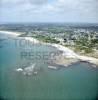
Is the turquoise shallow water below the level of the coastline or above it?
below

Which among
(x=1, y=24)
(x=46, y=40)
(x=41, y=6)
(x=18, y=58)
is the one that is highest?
(x=41, y=6)

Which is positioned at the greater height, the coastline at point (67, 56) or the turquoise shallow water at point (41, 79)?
the coastline at point (67, 56)

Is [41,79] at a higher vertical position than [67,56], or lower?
lower

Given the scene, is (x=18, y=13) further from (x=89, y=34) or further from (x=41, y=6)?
(x=89, y=34)

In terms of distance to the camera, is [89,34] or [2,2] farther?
[89,34]

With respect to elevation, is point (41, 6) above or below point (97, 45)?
above

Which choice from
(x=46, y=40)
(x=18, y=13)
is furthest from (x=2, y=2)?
(x=46, y=40)

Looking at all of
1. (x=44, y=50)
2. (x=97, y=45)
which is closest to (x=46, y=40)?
(x=44, y=50)
